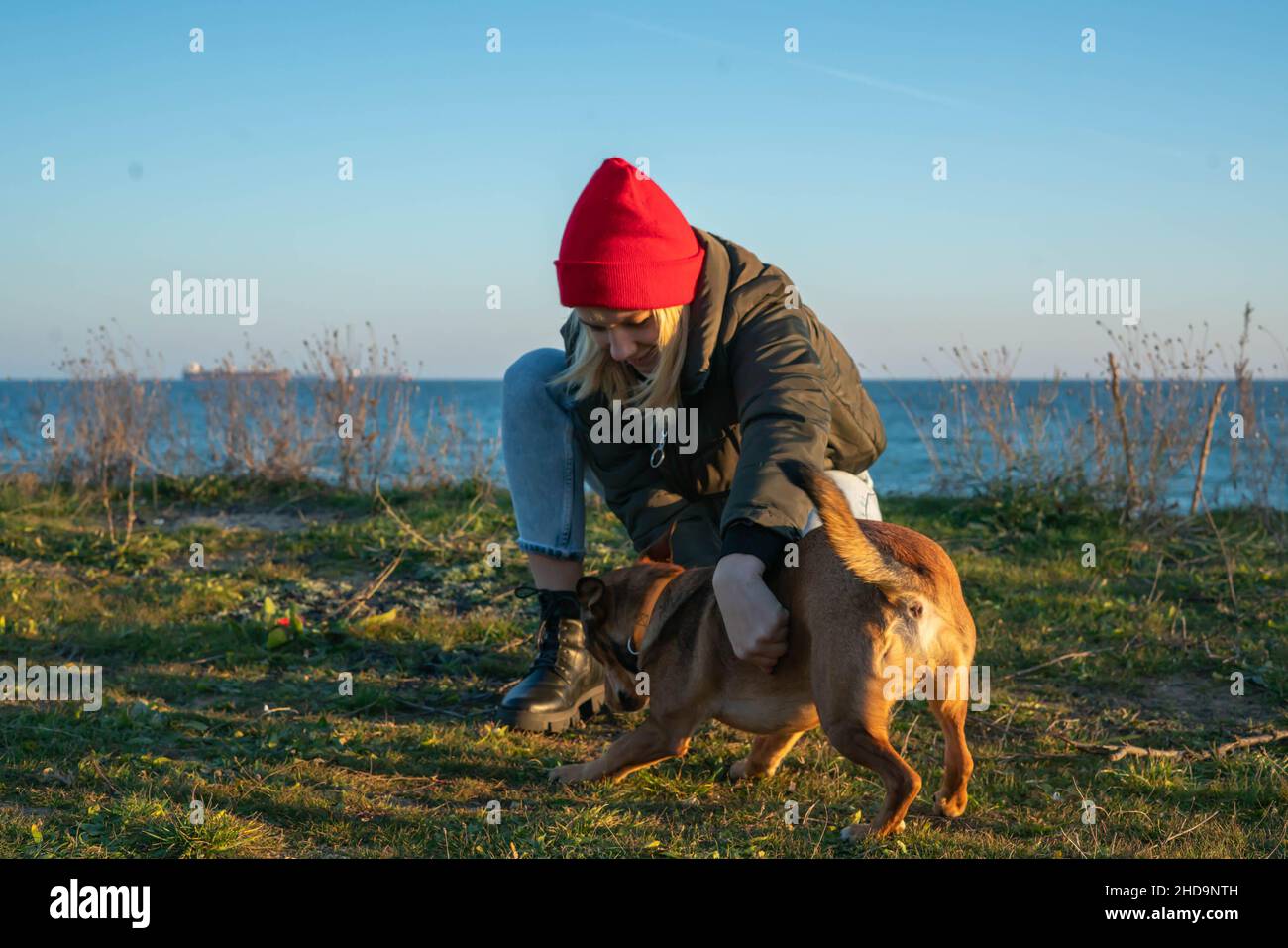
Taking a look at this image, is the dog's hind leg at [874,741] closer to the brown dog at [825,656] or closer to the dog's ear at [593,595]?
the brown dog at [825,656]

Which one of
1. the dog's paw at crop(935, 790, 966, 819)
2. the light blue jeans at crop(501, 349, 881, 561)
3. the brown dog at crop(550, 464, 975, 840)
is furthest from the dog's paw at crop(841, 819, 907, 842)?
the light blue jeans at crop(501, 349, 881, 561)

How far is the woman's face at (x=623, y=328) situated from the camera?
361 centimetres

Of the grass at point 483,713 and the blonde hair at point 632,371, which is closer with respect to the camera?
the grass at point 483,713

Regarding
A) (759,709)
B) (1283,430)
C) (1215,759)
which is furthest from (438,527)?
(1283,430)

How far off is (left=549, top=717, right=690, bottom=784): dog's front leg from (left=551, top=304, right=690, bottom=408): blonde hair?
1.13 metres

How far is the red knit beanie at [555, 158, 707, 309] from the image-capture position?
11.6 ft

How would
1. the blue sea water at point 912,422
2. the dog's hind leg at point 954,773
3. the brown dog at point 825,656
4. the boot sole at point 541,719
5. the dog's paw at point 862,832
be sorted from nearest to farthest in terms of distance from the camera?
1. the brown dog at point 825,656
2. the dog's paw at point 862,832
3. the dog's hind leg at point 954,773
4. the boot sole at point 541,719
5. the blue sea water at point 912,422

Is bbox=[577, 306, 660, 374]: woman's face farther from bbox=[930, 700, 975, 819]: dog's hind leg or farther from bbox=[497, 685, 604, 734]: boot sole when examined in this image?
bbox=[930, 700, 975, 819]: dog's hind leg

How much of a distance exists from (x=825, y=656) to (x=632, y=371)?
1512 millimetres

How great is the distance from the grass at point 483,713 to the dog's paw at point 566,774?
68mm

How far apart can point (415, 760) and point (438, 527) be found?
345 centimetres

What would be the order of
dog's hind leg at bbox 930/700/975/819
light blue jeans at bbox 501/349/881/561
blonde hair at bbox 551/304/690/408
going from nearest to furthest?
1. dog's hind leg at bbox 930/700/975/819
2. blonde hair at bbox 551/304/690/408
3. light blue jeans at bbox 501/349/881/561

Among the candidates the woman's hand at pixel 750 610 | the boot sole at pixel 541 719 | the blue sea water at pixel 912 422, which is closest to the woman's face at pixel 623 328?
the woman's hand at pixel 750 610
